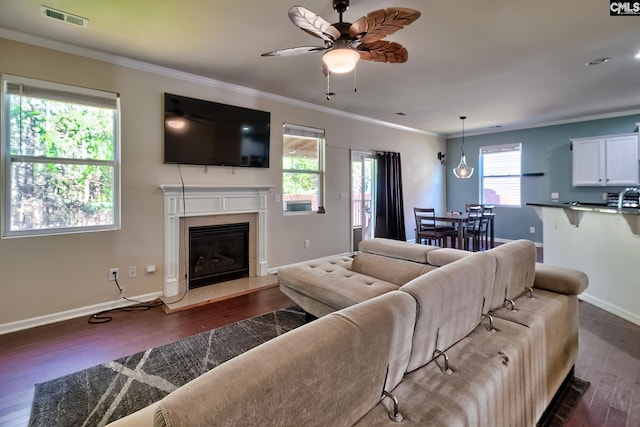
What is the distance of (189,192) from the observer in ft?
12.2

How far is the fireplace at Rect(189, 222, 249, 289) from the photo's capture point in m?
3.94

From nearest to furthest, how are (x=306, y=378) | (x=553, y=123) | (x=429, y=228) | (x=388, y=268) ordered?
1. (x=306, y=378)
2. (x=388, y=268)
3. (x=429, y=228)
4. (x=553, y=123)

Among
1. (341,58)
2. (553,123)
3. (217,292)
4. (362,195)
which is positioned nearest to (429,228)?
(362,195)

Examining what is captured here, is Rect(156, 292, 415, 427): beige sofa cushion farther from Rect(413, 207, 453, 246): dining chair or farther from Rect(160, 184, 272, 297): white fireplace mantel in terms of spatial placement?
Rect(413, 207, 453, 246): dining chair

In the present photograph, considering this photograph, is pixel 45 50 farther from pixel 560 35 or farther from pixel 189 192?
pixel 560 35

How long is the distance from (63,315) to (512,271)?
4.01 meters

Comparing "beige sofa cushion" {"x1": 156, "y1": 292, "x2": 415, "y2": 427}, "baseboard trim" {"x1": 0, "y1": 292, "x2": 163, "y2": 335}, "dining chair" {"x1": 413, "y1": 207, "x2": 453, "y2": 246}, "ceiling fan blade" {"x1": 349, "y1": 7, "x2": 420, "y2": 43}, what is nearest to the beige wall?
"baseboard trim" {"x1": 0, "y1": 292, "x2": 163, "y2": 335}

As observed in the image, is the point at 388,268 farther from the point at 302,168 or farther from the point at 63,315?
the point at 63,315

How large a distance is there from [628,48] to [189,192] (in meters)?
5.05

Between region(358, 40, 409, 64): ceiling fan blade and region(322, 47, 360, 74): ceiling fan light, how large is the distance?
0.68ft

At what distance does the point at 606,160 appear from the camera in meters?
5.51

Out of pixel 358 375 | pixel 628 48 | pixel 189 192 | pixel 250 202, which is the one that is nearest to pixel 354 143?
pixel 250 202

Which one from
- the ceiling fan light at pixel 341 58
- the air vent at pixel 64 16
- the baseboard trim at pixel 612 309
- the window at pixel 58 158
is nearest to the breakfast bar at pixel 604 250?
the baseboard trim at pixel 612 309

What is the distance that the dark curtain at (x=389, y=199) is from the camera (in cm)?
629
